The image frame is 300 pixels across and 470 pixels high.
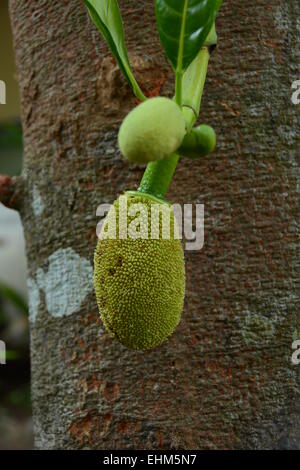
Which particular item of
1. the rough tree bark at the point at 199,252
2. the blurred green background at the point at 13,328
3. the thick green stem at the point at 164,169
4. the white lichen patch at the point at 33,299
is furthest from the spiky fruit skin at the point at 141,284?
the blurred green background at the point at 13,328

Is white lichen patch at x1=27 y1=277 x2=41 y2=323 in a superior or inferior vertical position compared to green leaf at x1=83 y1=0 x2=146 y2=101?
inferior

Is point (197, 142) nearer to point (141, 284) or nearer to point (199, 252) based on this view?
point (141, 284)

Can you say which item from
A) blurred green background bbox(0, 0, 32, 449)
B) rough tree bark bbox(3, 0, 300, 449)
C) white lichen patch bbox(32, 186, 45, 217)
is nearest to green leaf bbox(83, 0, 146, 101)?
rough tree bark bbox(3, 0, 300, 449)

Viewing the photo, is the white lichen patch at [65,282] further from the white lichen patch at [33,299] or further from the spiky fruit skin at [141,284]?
the spiky fruit skin at [141,284]

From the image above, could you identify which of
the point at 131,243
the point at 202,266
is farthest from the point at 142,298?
the point at 202,266

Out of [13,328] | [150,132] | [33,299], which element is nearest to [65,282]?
[33,299]

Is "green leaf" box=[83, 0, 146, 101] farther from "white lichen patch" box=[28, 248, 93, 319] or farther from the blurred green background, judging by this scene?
the blurred green background

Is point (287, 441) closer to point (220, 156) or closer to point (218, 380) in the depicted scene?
point (218, 380)
